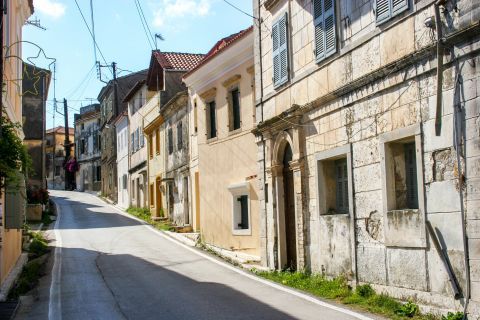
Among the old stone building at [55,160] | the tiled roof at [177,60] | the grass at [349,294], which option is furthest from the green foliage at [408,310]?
the old stone building at [55,160]

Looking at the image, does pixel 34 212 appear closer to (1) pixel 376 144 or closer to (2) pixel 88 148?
(1) pixel 376 144

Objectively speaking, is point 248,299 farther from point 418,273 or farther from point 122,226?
point 122,226

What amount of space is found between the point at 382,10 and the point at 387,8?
0.17 meters

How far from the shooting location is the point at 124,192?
4762 centimetres

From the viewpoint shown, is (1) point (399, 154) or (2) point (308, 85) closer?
(1) point (399, 154)

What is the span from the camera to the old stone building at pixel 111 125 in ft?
176

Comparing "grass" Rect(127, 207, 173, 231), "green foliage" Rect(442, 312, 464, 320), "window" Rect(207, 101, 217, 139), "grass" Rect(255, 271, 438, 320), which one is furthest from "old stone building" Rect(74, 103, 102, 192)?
"green foliage" Rect(442, 312, 464, 320)

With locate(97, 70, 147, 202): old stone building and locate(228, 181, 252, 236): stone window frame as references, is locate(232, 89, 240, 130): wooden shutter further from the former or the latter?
locate(97, 70, 147, 202): old stone building

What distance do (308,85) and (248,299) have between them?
16.2 ft

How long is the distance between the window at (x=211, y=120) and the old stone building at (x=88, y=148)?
4245cm

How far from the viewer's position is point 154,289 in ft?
41.8

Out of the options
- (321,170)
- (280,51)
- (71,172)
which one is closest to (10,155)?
(321,170)

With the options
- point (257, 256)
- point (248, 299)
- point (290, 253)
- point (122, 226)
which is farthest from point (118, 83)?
point (248, 299)

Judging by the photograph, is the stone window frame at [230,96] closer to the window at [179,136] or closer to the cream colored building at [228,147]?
the cream colored building at [228,147]
